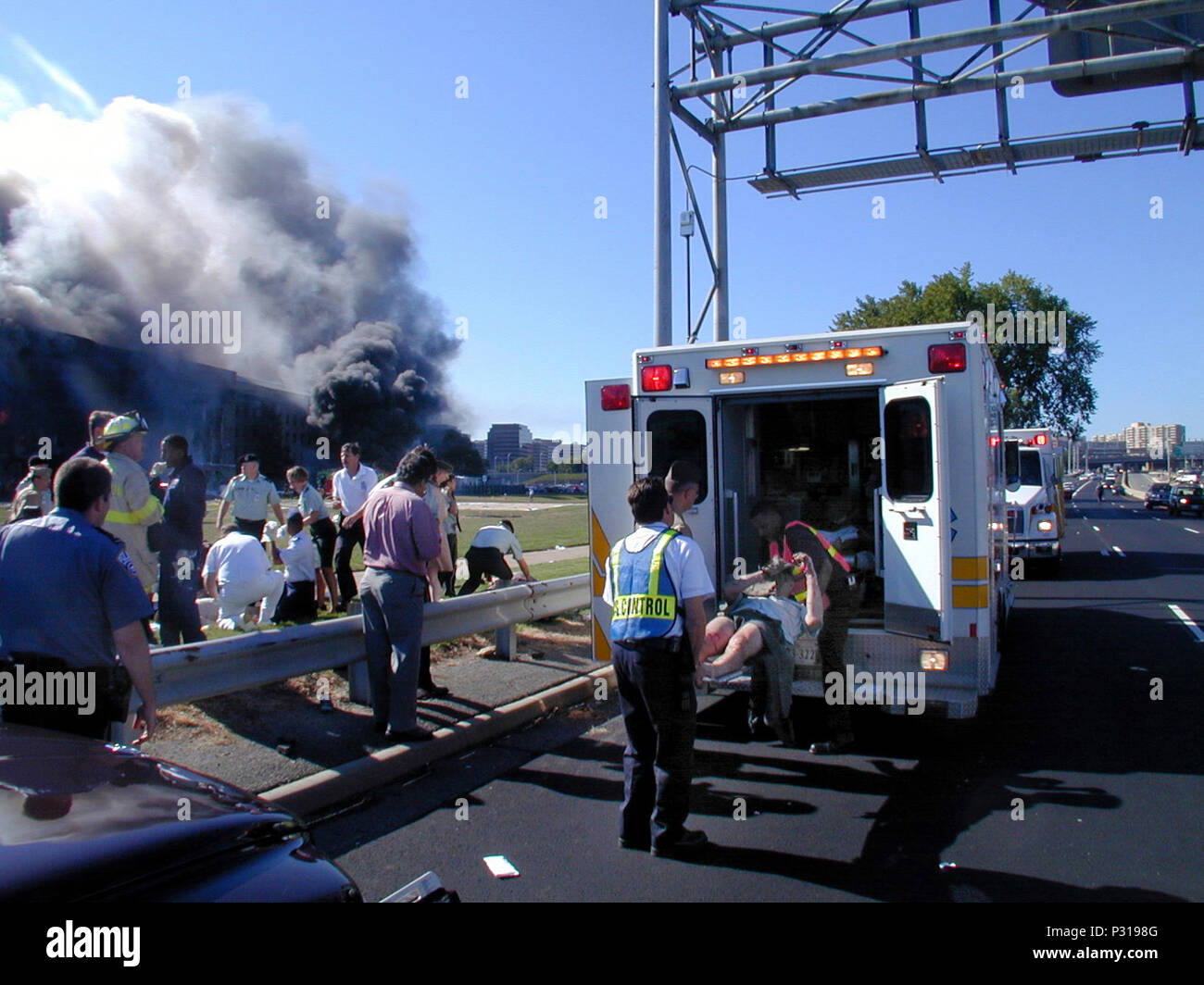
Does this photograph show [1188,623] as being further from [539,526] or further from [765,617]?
[539,526]

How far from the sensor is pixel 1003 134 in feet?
32.5

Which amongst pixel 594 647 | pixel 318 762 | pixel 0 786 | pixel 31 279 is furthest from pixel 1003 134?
pixel 31 279

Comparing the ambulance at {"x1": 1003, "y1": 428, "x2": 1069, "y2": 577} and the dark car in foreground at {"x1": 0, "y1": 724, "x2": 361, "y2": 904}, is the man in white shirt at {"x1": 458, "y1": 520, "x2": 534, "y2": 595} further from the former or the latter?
the ambulance at {"x1": 1003, "y1": 428, "x2": 1069, "y2": 577}

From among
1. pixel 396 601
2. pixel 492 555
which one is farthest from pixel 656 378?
pixel 492 555

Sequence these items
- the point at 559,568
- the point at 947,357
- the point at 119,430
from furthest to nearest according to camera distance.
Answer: the point at 559,568 < the point at 947,357 < the point at 119,430

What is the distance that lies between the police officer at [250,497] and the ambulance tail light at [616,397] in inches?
156

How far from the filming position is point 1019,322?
48.4m

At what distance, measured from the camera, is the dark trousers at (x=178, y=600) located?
21.9 feet

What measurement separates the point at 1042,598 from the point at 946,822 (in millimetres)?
11166

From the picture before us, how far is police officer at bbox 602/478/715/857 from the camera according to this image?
14.2 ft

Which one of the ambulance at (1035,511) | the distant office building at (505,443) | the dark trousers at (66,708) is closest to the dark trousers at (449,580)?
the dark trousers at (66,708)

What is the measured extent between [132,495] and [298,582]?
8.34ft

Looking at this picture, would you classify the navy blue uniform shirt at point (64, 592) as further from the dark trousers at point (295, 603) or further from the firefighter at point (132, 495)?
the dark trousers at point (295, 603)
